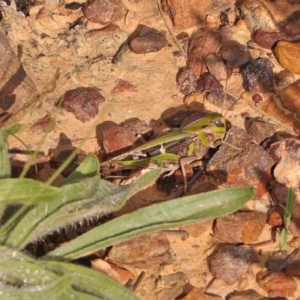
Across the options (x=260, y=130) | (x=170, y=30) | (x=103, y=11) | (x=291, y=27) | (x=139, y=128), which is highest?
(x=103, y=11)

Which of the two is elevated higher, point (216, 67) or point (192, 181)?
point (216, 67)

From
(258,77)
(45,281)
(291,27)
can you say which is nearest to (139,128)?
(258,77)

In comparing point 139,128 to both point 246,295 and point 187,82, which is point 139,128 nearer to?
point 187,82

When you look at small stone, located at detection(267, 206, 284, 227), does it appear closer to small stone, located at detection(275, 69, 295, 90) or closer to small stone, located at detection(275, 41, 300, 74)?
small stone, located at detection(275, 69, 295, 90)

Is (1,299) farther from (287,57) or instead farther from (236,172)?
(287,57)

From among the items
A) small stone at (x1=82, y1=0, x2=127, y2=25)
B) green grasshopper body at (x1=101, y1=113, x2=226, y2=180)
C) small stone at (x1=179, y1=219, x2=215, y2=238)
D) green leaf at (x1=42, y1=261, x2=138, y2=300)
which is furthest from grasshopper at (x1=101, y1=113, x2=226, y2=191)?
small stone at (x1=82, y1=0, x2=127, y2=25)

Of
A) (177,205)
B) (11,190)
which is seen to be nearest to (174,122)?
(177,205)

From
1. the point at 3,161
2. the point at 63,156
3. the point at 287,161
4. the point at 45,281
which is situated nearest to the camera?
the point at 45,281

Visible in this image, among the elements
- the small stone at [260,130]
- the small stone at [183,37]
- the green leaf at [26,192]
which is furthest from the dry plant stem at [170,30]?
the green leaf at [26,192]
